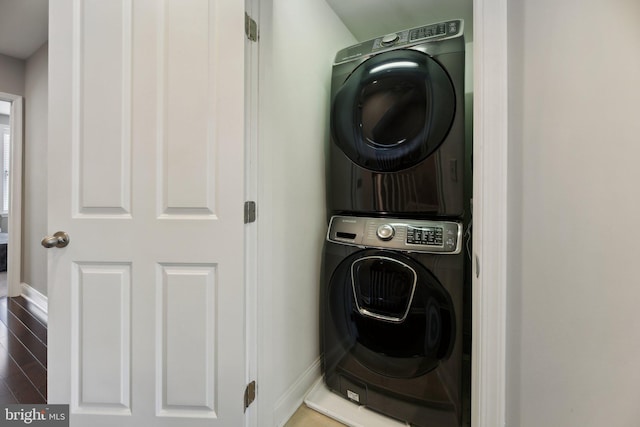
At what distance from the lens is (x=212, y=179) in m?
1.07

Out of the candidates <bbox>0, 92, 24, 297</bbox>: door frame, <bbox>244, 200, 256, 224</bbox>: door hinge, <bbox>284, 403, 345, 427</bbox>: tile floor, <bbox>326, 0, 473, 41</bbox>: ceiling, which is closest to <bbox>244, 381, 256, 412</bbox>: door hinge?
<bbox>284, 403, 345, 427</bbox>: tile floor

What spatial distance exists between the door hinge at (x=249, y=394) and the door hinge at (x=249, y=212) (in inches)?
27.7

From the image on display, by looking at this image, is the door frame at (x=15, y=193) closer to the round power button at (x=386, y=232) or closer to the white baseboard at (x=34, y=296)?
the white baseboard at (x=34, y=296)

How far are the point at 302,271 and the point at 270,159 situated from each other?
2.13ft

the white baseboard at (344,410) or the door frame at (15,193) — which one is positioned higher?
the door frame at (15,193)

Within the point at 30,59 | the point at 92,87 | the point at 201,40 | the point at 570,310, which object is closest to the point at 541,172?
the point at 570,310

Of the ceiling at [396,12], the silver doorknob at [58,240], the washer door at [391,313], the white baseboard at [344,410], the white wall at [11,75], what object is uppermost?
the white wall at [11,75]

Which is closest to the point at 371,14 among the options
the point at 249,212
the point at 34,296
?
the point at 249,212

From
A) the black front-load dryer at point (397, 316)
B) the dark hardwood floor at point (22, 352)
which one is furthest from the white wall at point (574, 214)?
the dark hardwood floor at point (22, 352)

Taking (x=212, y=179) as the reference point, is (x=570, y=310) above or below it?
below

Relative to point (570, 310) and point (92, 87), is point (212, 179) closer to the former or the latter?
point (92, 87)

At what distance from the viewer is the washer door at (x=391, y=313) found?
1214 millimetres

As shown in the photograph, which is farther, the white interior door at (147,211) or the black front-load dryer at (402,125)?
the black front-load dryer at (402,125)

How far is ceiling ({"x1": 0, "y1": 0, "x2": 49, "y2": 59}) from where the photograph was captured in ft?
6.57
